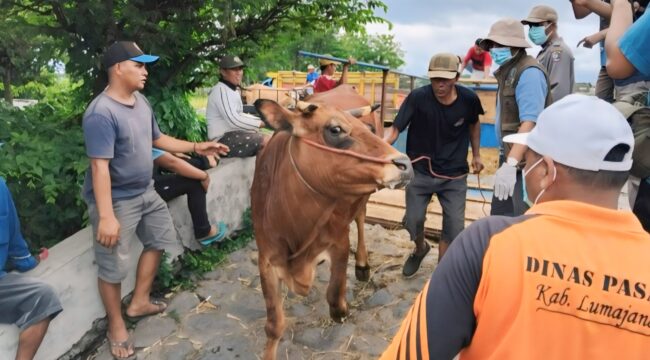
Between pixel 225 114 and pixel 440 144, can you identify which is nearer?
pixel 440 144

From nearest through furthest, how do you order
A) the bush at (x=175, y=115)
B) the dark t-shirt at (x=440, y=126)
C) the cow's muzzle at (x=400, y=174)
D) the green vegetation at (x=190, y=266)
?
1. the cow's muzzle at (x=400, y=174)
2. the green vegetation at (x=190, y=266)
3. the dark t-shirt at (x=440, y=126)
4. the bush at (x=175, y=115)

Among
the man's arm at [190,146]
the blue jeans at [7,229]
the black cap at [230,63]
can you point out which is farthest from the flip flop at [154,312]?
the black cap at [230,63]

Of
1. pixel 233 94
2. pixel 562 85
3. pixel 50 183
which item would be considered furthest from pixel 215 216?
pixel 562 85

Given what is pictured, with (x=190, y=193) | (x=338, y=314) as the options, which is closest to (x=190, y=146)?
(x=190, y=193)

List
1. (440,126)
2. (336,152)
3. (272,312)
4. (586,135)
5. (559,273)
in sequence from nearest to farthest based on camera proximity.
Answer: (559,273) < (586,135) < (336,152) < (272,312) < (440,126)

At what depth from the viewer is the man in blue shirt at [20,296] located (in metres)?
2.76

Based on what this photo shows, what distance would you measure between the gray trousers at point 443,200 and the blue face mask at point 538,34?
1506 mm

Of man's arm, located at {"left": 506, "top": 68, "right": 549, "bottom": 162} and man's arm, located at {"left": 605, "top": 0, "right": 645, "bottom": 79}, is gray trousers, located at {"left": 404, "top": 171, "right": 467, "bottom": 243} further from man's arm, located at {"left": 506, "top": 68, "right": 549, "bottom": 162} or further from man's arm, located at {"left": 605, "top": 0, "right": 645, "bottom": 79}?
man's arm, located at {"left": 605, "top": 0, "right": 645, "bottom": 79}

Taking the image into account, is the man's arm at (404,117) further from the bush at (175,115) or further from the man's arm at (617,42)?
the bush at (175,115)

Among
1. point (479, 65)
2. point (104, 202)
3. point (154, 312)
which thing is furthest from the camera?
point (479, 65)

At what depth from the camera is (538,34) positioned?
457cm

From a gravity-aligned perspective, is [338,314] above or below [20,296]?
below

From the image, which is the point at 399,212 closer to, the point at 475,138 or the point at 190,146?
the point at 475,138

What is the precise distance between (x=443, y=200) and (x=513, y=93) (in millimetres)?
1245
